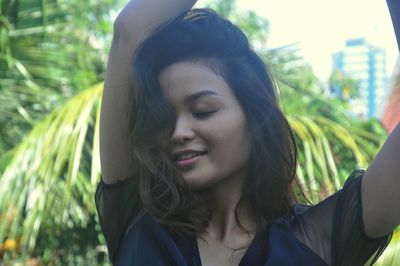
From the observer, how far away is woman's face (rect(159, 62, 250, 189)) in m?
1.04

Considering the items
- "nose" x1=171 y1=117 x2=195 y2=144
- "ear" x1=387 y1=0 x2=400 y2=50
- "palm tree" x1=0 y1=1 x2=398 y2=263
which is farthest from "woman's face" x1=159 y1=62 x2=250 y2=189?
"palm tree" x1=0 y1=1 x2=398 y2=263

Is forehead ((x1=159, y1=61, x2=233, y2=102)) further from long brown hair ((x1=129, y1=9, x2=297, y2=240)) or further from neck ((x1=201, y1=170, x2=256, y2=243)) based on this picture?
neck ((x1=201, y1=170, x2=256, y2=243))

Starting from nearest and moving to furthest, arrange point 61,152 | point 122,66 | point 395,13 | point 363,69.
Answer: point 395,13 → point 122,66 → point 61,152 → point 363,69

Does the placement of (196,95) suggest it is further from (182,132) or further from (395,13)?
(395,13)

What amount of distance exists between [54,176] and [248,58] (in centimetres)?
196

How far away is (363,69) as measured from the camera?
12312mm

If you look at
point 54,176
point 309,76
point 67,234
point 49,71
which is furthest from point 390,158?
point 309,76

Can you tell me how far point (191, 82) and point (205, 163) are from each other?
0.39ft

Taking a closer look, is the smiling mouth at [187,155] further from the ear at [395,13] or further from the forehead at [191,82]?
the ear at [395,13]

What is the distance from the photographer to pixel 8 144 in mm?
3463

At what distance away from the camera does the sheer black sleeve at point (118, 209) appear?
1.16m

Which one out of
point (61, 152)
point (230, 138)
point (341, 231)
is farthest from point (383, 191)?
point (61, 152)

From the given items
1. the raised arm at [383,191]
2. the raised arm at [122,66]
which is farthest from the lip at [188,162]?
the raised arm at [383,191]

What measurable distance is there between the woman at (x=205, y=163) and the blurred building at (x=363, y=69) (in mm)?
6049
